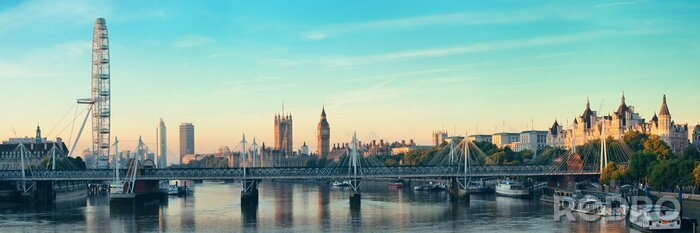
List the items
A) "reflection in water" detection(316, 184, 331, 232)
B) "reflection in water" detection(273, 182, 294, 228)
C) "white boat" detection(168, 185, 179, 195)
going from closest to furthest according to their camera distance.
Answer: "reflection in water" detection(316, 184, 331, 232) → "reflection in water" detection(273, 182, 294, 228) → "white boat" detection(168, 185, 179, 195)

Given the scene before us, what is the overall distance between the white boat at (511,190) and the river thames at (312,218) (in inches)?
187

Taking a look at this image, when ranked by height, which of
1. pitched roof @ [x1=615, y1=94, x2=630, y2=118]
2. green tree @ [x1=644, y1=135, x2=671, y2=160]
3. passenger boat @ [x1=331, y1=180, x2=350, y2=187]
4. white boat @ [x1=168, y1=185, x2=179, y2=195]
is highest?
pitched roof @ [x1=615, y1=94, x2=630, y2=118]

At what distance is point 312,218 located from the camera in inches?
3516

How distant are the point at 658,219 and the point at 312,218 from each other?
3383 centimetres

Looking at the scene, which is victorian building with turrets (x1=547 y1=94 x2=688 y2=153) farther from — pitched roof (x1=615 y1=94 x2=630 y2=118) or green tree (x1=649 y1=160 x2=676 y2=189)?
green tree (x1=649 y1=160 x2=676 y2=189)

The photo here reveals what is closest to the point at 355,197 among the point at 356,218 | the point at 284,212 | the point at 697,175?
the point at 284,212

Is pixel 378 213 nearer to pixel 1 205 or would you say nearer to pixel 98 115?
pixel 1 205

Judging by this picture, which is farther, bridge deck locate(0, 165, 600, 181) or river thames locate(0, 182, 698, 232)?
bridge deck locate(0, 165, 600, 181)

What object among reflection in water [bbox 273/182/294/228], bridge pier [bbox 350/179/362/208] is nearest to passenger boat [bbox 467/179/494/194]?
reflection in water [bbox 273/182/294/228]

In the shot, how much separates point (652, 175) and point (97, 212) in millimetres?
58351

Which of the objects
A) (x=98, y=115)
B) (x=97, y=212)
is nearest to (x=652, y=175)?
(x=97, y=212)

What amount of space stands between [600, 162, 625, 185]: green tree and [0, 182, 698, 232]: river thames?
866 centimetres

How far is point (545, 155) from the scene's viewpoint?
167 meters

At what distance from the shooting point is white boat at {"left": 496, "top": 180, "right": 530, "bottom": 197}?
12212cm
